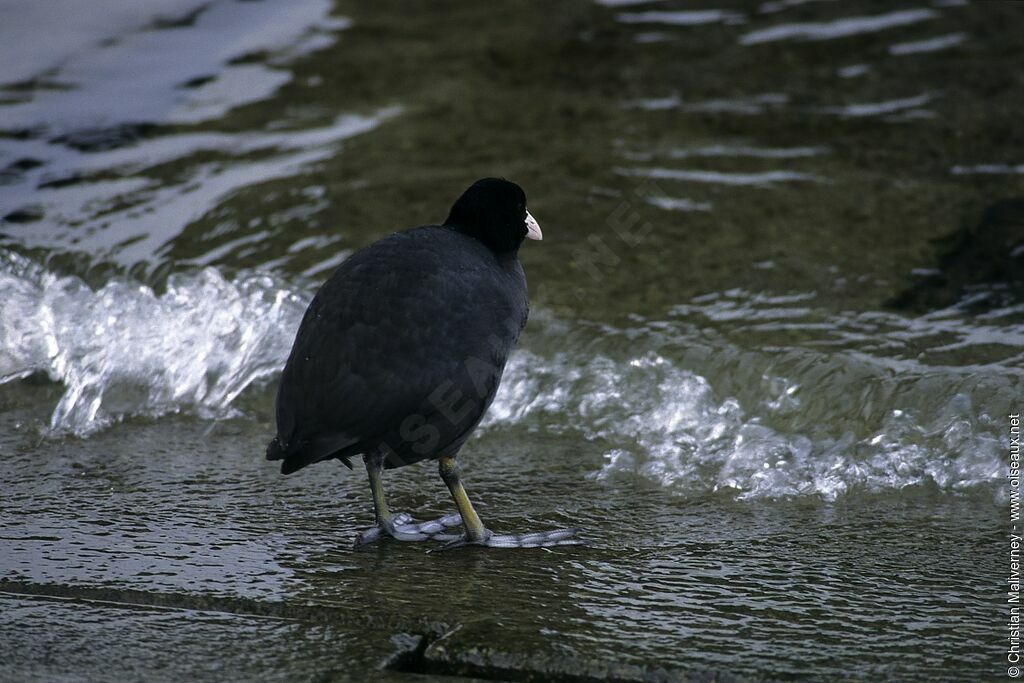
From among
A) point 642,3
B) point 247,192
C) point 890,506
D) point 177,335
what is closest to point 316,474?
point 177,335

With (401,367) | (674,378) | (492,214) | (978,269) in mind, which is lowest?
(978,269)

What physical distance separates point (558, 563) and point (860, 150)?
14.7 ft

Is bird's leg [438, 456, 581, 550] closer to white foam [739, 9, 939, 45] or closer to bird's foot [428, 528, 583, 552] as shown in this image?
bird's foot [428, 528, 583, 552]

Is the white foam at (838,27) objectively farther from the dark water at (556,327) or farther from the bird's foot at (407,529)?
the bird's foot at (407,529)

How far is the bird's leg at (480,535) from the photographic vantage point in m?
3.31

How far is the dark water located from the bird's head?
2.63ft

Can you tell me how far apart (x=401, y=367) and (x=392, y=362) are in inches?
1.0

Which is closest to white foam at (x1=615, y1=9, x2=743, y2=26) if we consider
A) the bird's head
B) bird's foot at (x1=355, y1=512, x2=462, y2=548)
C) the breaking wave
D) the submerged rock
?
the submerged rock

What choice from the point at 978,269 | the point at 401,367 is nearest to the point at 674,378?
the point at 401,367

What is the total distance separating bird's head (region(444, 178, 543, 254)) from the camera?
359cm

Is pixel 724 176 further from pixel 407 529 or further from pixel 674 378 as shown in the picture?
pixel 407 529

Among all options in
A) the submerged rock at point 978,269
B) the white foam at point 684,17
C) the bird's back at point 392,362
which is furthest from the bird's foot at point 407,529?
the white foam at point 684,17

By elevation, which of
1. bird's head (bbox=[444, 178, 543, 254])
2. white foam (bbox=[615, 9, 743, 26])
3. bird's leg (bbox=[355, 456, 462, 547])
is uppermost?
bird's head (bbox=[444, 178, 543, 254])

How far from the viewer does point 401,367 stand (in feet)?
10.4
